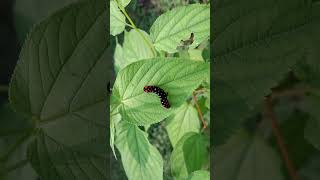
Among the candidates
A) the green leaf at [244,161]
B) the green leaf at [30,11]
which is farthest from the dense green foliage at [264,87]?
the green leaf at [30,11]

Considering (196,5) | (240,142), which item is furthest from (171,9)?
(240,142)

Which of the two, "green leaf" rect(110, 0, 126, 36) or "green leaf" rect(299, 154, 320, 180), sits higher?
"green leaf" rect(110, 0, 126, 36)

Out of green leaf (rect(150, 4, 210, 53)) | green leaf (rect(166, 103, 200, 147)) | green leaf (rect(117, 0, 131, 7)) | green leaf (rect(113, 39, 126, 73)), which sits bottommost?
green leaf (rect(166, 103, 200, 147))

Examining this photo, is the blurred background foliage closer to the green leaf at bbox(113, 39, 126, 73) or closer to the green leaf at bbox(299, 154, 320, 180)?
the green leaf at bbox(113, 39, 126, 73)

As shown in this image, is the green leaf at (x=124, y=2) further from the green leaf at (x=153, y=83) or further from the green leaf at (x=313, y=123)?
the green leaf at (x=313, y=123)

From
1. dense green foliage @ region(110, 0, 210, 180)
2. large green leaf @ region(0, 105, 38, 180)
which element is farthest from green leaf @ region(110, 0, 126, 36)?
large green leaf @ region(0, 105, 38, 180)
